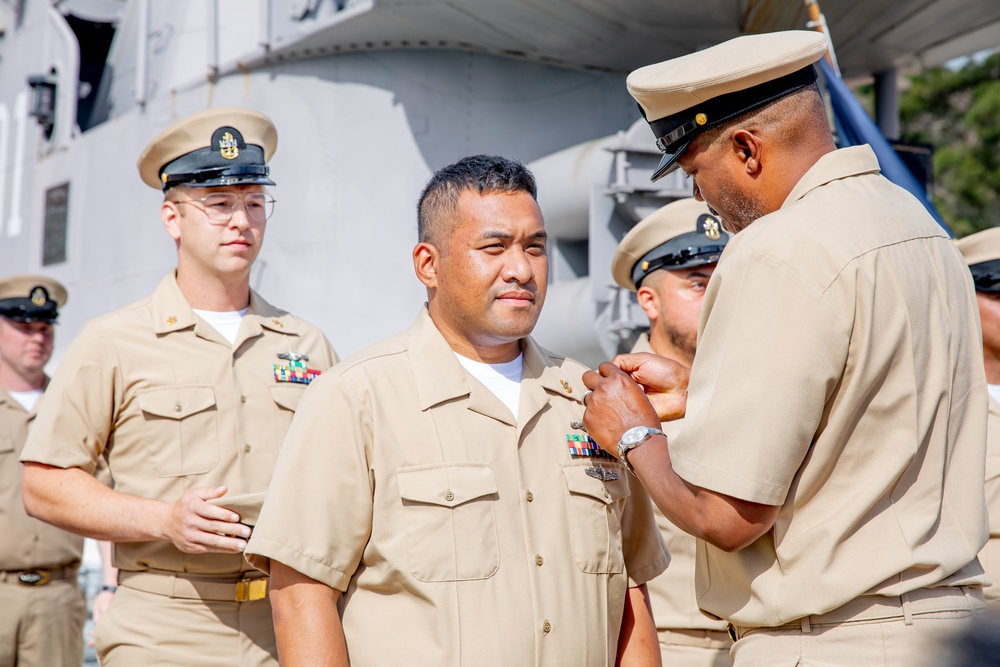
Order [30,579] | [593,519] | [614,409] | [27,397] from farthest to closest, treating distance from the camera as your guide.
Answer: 1. [27,397]
2. [30,579]
3. [593,519]
4. [614,409]

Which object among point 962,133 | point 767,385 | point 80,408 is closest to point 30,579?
point 80,408

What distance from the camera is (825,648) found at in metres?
1.83

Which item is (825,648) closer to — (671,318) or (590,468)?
(590,468)

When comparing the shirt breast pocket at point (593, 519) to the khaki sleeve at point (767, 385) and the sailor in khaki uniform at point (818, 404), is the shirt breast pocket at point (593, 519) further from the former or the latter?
the khaki sleeve at point (767, 385)

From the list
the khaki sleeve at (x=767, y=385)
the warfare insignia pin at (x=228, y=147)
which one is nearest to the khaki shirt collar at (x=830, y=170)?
the khaki sleeve at (x=767, y=385)

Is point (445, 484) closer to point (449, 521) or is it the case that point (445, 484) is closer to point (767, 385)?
point (449, 521)

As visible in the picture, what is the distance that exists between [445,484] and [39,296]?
3.88 metres

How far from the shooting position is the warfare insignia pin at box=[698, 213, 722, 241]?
3.66 m

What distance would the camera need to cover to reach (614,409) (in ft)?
6.93

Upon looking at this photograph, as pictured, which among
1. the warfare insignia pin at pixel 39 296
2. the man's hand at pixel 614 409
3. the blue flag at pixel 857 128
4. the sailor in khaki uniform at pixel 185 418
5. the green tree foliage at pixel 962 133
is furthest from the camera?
the green tree foliage at pixel 962 133

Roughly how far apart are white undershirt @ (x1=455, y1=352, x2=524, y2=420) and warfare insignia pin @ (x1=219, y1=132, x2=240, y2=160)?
126 cm

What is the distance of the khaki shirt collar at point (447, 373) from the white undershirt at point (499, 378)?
27mm

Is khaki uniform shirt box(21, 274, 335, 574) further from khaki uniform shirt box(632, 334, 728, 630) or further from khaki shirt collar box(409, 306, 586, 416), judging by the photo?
khaki uniform shirt box(632, 334, 728, 630)

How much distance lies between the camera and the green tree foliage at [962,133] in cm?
1831
